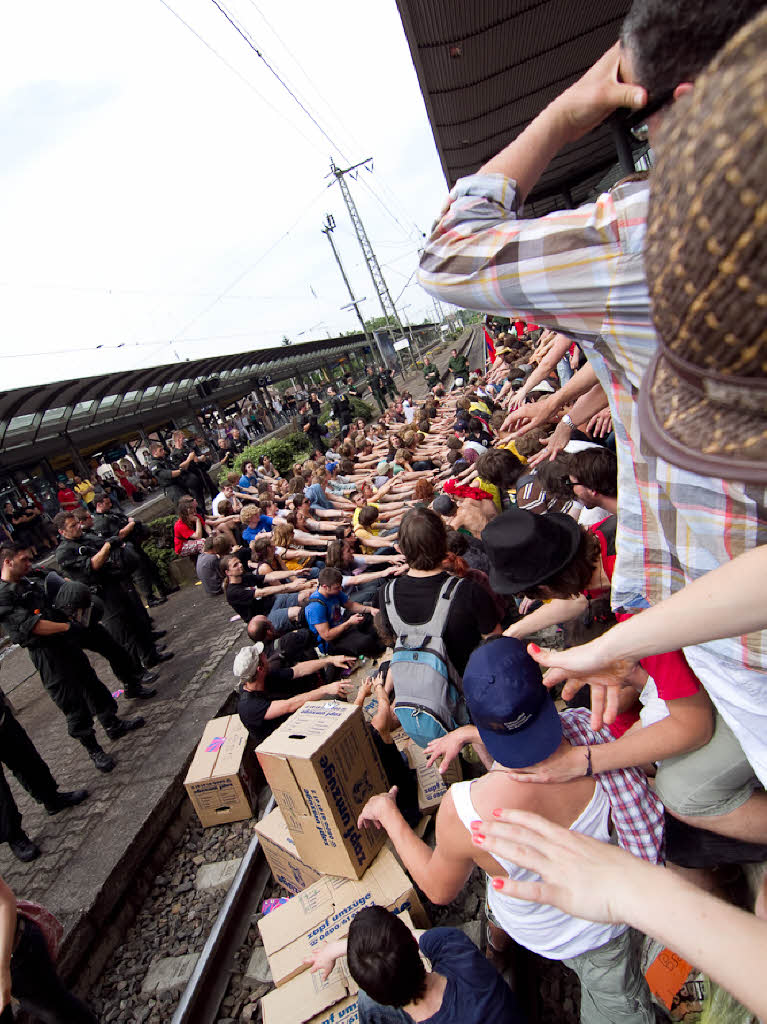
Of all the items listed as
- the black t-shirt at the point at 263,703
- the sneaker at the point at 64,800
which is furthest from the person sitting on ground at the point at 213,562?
the black t-shirt at the point at 263,703

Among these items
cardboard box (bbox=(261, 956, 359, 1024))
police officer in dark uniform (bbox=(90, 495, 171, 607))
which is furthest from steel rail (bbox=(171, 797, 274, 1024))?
police officer in dark uniform (bbox=(90, 495, 171, 607))

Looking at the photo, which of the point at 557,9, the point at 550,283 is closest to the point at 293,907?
the point at 550,283

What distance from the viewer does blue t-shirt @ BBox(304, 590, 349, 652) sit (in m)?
5.43

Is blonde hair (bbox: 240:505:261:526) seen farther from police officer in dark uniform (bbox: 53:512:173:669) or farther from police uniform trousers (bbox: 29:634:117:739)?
police uniform trousers (bbox: 29:634:117:739)

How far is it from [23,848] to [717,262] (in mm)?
5765

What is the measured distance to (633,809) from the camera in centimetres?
177

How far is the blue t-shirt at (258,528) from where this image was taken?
8.31m

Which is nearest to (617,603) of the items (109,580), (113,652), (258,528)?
(113,652)

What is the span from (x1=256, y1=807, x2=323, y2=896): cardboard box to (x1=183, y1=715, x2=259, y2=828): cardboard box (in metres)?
0.72

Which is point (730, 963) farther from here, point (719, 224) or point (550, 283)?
point (550, 283)

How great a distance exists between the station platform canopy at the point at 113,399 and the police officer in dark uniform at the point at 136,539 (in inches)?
197

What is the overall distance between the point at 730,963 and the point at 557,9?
5038 millimetres

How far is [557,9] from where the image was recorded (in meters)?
3.61

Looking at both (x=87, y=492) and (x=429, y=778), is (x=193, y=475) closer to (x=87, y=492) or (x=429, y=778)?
(x=87, y=492)
